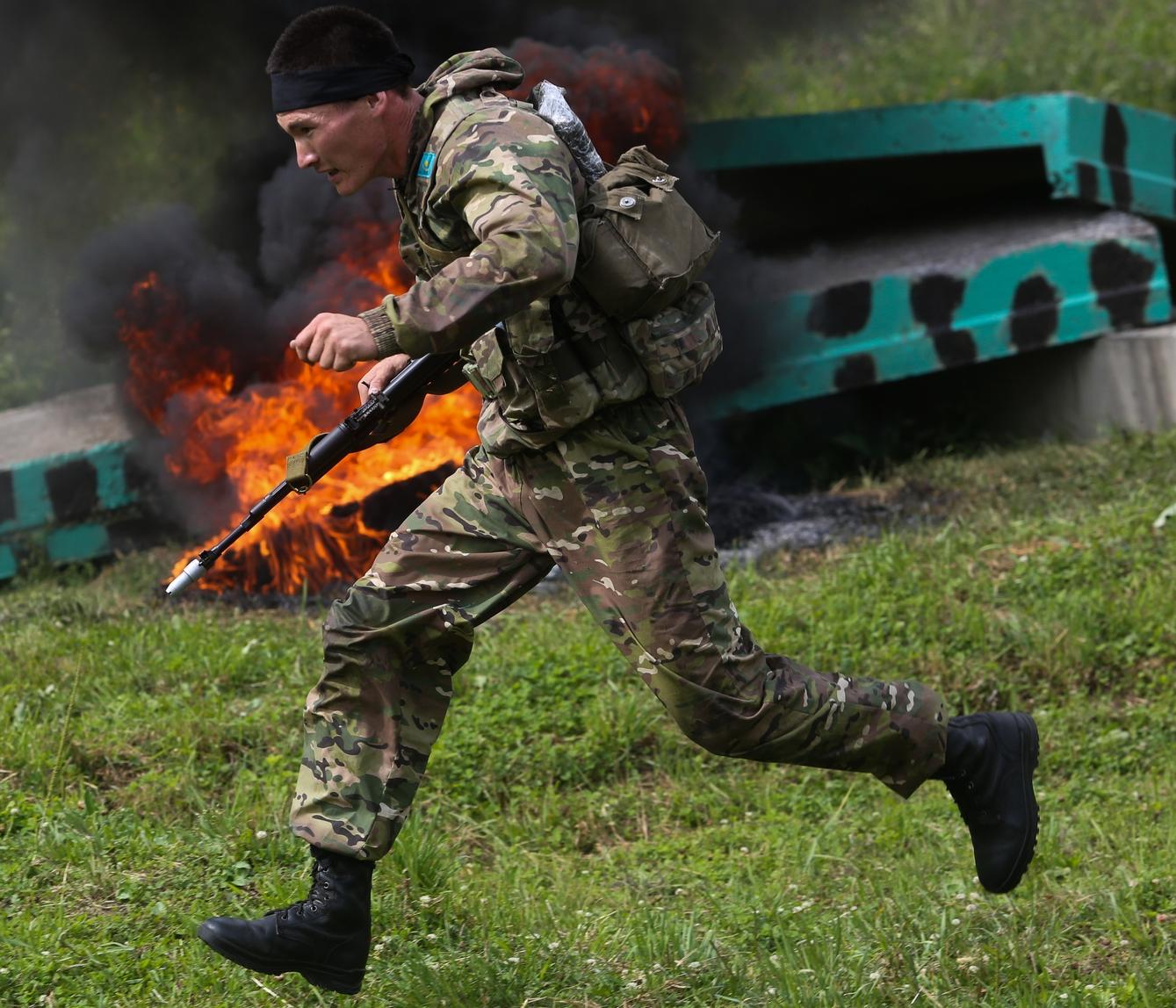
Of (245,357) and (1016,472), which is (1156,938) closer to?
(1016,472)

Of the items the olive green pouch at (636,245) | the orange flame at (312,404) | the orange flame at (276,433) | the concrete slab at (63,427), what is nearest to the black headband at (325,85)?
the olive green pouch at (636,245)

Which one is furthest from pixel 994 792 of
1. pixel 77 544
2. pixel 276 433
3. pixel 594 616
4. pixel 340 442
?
pixel 77 544

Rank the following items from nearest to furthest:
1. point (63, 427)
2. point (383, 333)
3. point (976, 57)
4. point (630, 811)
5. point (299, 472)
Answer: point (383, 333), point (299, 472), point (630, 811), point (63, 427), point (976, 57)

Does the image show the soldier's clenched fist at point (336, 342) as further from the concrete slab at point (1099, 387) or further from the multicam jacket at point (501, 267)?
the concrete slab at point (1099, 387)

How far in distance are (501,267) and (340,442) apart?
0.65 m

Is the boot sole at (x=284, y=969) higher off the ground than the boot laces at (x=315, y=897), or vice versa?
the boot laces at (x=315, y=897)

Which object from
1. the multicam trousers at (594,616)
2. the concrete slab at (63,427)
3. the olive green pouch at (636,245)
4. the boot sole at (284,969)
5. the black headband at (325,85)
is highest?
the black headband at (325,85)

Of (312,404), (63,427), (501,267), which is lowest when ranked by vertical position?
(501,267)

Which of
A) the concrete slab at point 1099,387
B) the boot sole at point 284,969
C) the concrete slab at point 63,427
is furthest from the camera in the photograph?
the concrete slab at point 1099,387

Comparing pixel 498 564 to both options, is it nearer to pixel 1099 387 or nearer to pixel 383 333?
Result: pixel 383 333

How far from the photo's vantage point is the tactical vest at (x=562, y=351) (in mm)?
3117

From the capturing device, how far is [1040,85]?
11492 millimetres

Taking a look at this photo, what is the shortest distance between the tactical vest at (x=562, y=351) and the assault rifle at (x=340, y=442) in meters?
0.13

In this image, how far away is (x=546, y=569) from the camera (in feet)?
11.1
